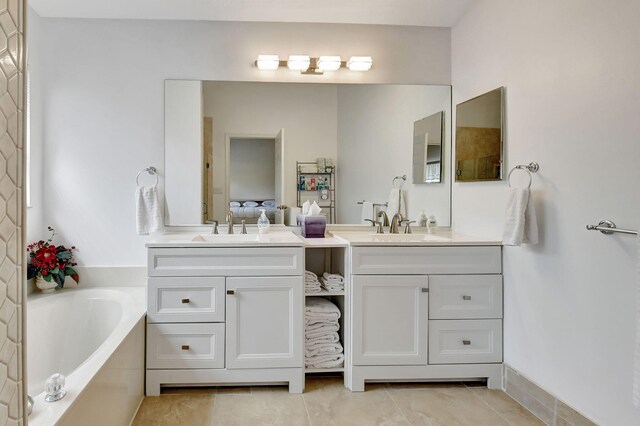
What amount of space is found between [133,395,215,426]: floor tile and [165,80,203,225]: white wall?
3.69ft

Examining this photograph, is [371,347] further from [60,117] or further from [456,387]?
[60,117]

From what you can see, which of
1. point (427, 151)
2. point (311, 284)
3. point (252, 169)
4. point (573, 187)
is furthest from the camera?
point (427, 151)

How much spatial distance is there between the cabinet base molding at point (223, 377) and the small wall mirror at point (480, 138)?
61.8 inches

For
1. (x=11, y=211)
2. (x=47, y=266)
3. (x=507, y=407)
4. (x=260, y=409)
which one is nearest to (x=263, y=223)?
(x=260, y=409)

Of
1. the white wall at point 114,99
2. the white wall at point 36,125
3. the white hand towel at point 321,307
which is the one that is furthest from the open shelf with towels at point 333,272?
the white wall at point 36,125

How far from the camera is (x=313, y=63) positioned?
3211 millimetres

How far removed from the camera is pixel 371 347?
263 centimetres

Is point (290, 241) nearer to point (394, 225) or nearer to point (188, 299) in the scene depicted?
point (188, 299)

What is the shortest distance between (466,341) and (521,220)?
2.71ft

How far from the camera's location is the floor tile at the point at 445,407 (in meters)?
2.30

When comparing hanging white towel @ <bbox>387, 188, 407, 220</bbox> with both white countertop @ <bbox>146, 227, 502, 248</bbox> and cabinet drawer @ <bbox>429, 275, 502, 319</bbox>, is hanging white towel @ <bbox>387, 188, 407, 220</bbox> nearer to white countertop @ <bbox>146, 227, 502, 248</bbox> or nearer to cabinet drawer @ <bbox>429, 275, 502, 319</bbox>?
white countertop @ <bbox>146, 227, 502, 248</bbox>

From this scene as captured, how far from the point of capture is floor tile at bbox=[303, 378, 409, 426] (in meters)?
2.30

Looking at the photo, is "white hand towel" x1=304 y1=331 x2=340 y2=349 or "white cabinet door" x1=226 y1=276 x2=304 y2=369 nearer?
"white cabinet door" x1=226 y1=276 x2=304 y2=369

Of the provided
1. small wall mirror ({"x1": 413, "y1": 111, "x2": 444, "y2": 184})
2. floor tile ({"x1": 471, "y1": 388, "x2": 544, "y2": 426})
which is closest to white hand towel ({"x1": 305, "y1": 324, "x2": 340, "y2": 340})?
floor tile ({"x1": 471, "y1": 388, "x2": 544, "y2": 426})
